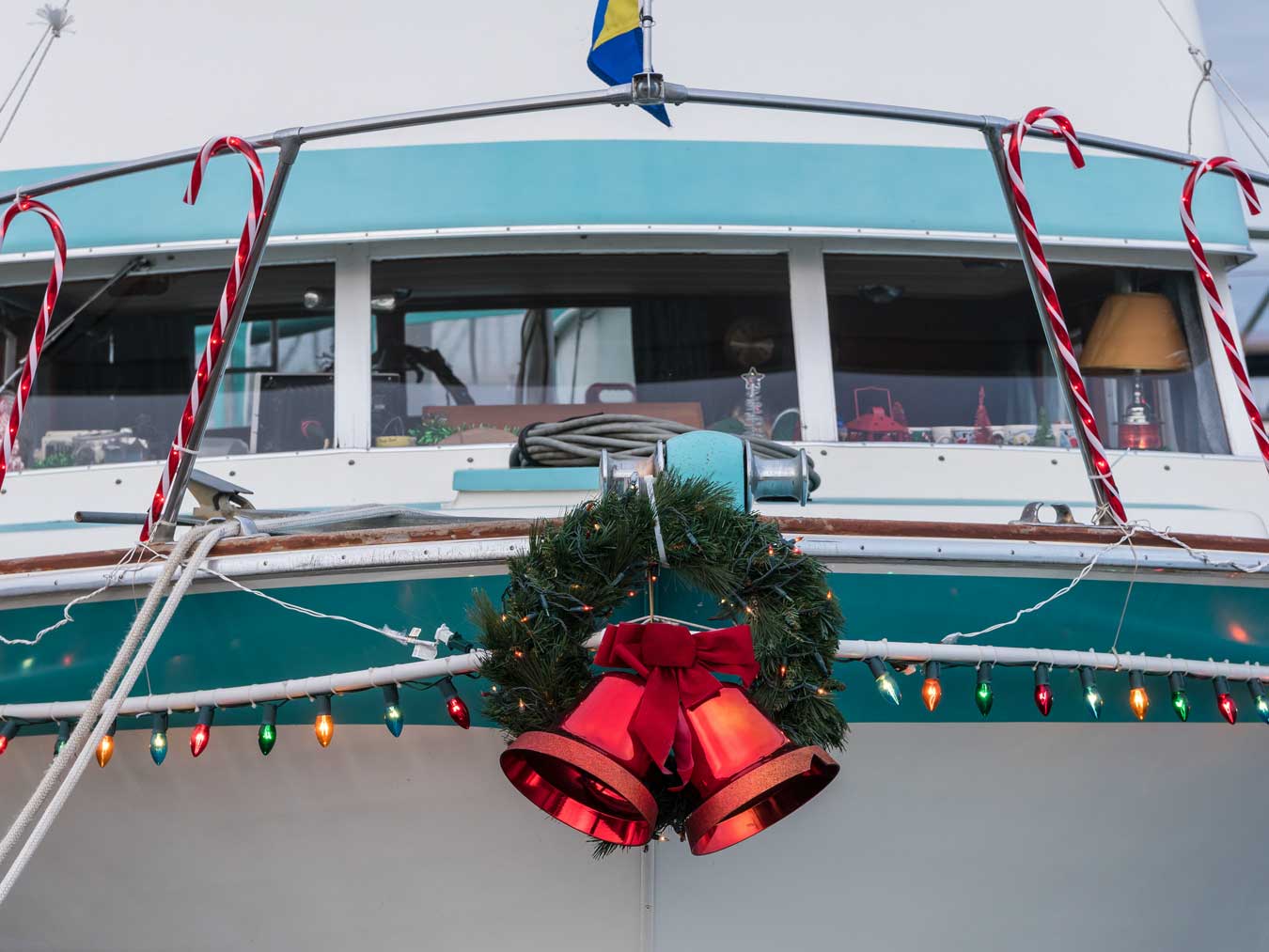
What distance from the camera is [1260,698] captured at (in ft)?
9.89

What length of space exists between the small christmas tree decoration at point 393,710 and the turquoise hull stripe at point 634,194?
5.88 ft

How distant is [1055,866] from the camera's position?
341 centimetres

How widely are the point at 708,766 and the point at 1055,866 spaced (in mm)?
1369

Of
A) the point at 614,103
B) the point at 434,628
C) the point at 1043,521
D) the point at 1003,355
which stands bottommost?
the point at 434,628

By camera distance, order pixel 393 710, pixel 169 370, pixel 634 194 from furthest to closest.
→ pixel 169 370
pixel 634 194
pixel 393 710

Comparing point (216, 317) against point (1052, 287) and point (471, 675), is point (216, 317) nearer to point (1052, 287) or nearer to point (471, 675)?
point (471, 675)

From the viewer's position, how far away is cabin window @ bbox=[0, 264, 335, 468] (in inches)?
164

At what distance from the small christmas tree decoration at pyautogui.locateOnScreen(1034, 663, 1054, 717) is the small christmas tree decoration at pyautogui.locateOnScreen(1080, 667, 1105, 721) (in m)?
0.08

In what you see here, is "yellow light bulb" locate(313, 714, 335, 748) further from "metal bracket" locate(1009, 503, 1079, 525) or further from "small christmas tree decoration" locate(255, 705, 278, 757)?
"metal bracket" locate(1009, 503, 1079, 525)

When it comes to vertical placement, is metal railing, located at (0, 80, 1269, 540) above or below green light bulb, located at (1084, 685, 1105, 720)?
above

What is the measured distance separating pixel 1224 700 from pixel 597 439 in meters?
1.57

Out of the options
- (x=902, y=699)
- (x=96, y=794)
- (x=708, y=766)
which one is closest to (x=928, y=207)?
(x=902, y=699)

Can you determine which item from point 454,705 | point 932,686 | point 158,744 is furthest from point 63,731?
point 932,686

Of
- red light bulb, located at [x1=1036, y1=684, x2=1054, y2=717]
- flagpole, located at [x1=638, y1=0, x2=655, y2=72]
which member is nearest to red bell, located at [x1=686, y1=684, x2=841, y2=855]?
red light bulb, located at [x1=1036, y1=684, x2=1054, y2=717]
